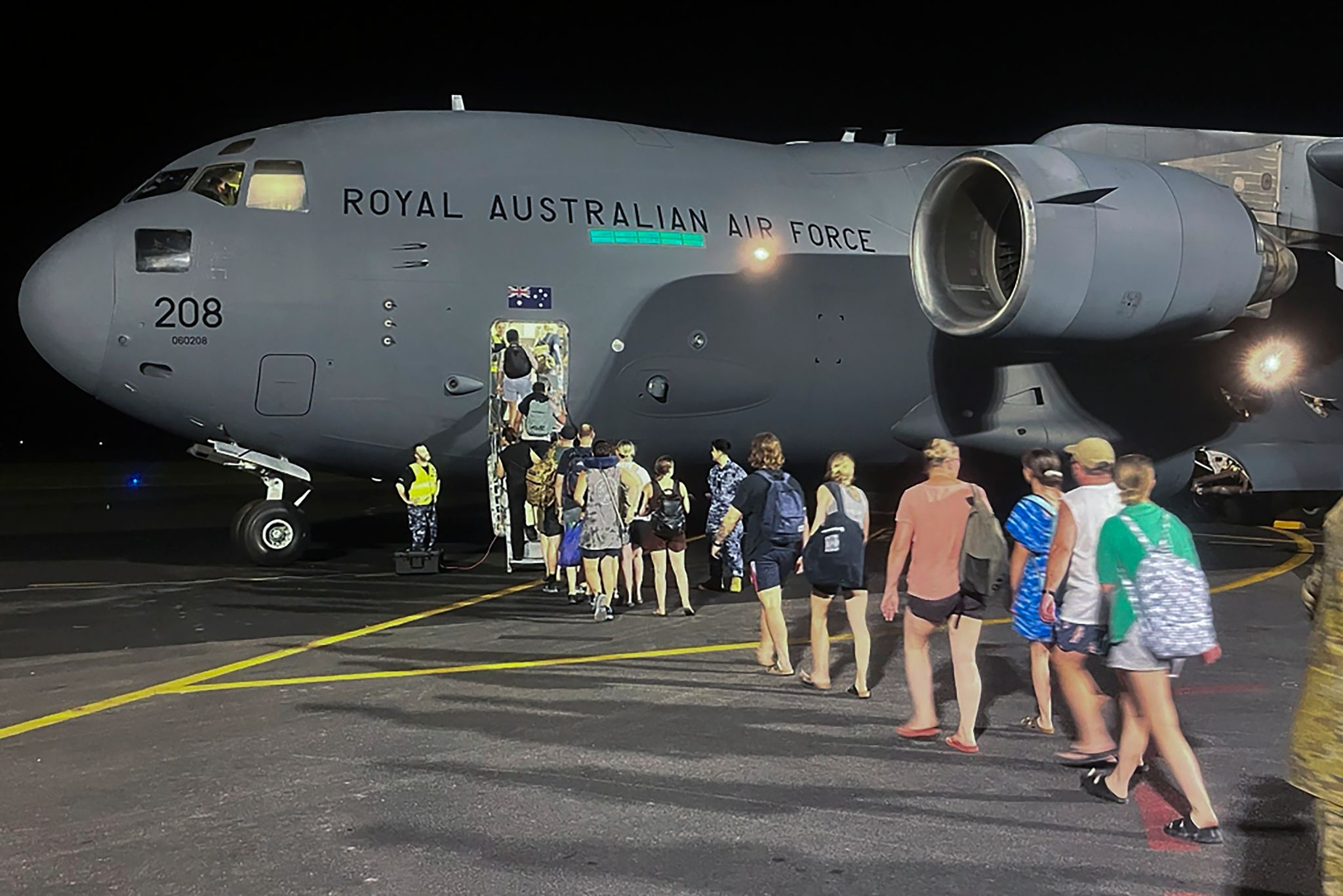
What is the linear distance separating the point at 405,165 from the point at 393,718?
6630 millimetres

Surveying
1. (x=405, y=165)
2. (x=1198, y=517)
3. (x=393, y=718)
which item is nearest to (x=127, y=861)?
(x=393, y=718)

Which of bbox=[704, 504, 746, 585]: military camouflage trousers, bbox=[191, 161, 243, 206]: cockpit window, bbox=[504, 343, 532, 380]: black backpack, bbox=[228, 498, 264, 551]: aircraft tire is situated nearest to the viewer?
bbox=[704, 504, 746, 585]: military camouflage trousers

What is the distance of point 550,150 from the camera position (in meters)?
12.0

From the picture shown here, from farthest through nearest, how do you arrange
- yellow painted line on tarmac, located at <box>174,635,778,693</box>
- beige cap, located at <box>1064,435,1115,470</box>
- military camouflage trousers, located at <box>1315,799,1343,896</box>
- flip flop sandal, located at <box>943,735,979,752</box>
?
1. yellow painted line on tarmac, located at <box>174,635,778,693</box>
2. flip flop sandal, located at <box>943,735,979,752</box>
3. beige cap, located at <box>1064,435,1115,470</box>
4. military camouflage trousers, located at <box>1315,799,1343,896</box>

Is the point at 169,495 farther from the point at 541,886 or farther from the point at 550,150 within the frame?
the point at 541,886

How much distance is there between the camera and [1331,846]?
3252mm

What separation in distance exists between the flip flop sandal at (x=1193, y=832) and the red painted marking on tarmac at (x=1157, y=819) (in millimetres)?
23

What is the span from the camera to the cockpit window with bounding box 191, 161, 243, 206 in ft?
36.6

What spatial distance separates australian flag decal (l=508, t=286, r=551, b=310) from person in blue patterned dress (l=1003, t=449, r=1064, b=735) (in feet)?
20.2

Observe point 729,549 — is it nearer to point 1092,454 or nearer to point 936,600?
point 936,600

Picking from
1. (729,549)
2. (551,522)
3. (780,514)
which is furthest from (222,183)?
(780,514)

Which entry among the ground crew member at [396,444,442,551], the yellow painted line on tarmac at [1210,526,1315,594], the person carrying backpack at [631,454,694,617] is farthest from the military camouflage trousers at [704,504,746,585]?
the yellow painted line on tarmac at [1210,526,1315,594]

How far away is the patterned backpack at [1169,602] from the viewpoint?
4.75 metres

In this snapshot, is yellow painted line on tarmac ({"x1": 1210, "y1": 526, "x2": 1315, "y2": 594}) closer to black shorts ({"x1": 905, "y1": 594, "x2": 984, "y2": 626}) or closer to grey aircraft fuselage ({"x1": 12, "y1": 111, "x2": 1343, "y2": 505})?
grey aircraft fuselage ({"x1": 12, "y1": 111, "x2": 1343, "y2": 505})
